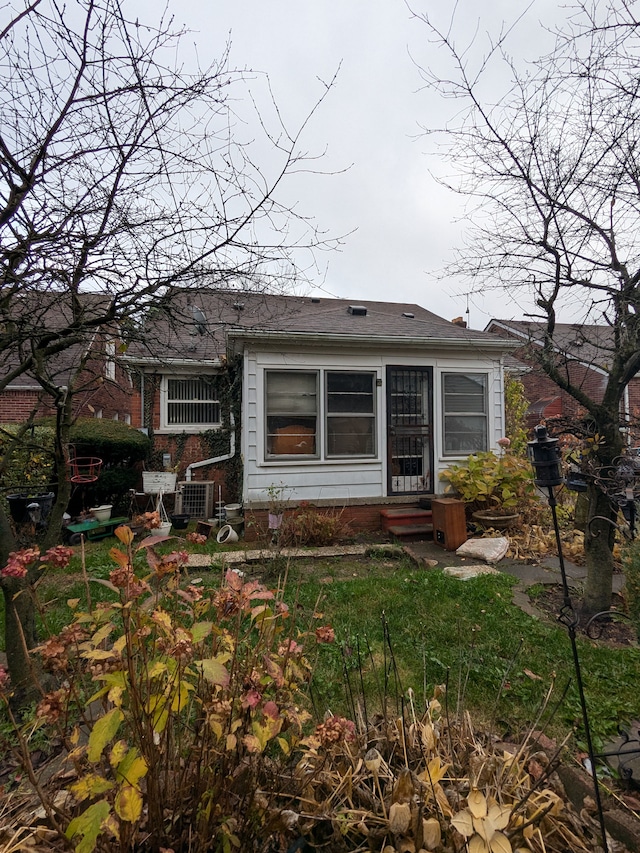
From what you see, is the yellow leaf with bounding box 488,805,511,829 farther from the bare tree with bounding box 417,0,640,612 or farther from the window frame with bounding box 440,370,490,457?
the window frame with bounding box 440,370,490,457

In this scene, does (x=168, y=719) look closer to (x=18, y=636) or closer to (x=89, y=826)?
(x=89, y=826)

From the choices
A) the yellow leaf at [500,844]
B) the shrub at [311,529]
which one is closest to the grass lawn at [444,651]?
the yellow leaf at [500,844]

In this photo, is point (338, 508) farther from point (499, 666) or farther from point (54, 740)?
point (54, 740)

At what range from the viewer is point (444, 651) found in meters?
3.04

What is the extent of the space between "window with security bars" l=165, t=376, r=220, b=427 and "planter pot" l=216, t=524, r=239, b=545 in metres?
3.34

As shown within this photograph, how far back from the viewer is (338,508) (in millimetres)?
7016

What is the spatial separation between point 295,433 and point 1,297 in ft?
16.7

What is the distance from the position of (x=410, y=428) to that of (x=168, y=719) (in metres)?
6.61

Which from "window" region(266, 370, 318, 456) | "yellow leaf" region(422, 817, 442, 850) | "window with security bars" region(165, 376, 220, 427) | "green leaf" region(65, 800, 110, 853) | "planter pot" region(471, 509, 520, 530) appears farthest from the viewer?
"window with security bars" region(165, 376, 220, 427)

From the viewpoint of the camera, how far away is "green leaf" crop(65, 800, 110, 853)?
0.98 m

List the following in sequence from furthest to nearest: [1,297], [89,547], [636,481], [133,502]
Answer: [133,502]
[89,547]
[636,481]
[1,297]

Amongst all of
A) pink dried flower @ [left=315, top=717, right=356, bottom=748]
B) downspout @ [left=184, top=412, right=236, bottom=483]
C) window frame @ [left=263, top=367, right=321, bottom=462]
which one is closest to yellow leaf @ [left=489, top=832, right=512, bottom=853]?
pink dried flower @ [left=315, top=717, right=356, bottom=748]

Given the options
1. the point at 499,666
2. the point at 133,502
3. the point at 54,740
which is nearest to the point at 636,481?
the point at 499,666

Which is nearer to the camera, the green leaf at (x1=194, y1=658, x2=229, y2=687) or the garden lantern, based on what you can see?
the green leaf at (x1=194, y1=658, x2=229, y2=687)
